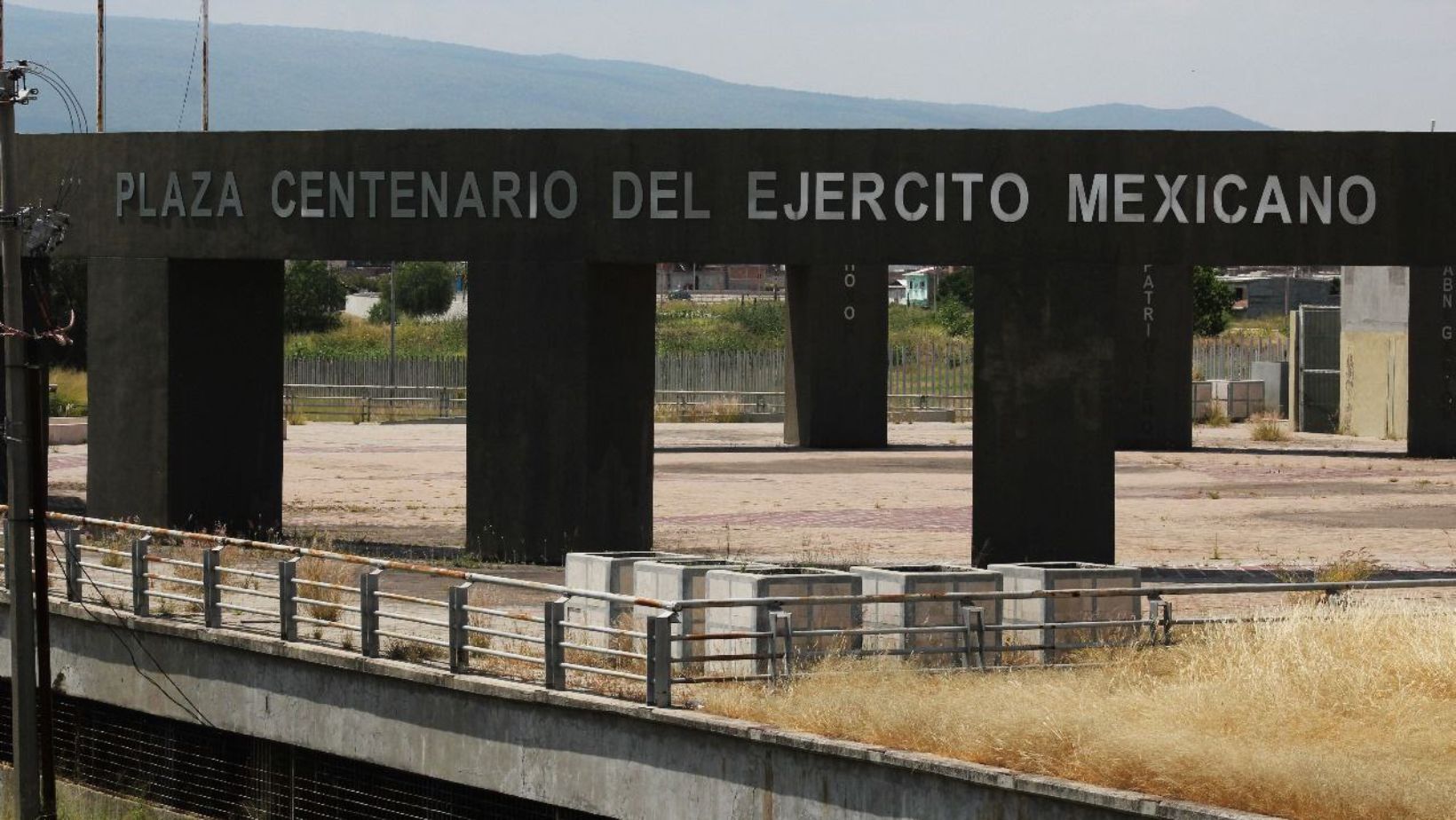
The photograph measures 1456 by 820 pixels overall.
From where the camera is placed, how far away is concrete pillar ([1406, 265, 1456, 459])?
50438 mm

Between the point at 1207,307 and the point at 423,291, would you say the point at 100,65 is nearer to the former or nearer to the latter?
the point at 1207,307

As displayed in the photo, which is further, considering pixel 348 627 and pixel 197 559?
pixel 197 559

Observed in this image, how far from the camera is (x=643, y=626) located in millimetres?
20062

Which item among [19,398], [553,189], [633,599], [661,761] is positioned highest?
[553,189]

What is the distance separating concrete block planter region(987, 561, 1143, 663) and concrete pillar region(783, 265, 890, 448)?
32.0 m

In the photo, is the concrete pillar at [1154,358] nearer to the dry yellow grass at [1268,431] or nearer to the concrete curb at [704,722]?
the dry yellow grass at [1268,431]

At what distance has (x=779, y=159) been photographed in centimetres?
2727

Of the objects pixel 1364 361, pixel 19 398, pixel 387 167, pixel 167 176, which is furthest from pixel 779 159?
pixel 1364 361

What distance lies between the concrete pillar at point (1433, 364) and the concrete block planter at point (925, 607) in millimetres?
33035

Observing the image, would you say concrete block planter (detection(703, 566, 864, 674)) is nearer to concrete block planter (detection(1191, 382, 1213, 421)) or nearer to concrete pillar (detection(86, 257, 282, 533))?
concrete pillar (detection(86, 257, 282, 533))

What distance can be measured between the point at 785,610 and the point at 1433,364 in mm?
35563

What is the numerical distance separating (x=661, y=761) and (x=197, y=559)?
11.2m

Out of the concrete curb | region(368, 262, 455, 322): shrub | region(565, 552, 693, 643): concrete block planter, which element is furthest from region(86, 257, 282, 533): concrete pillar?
region(368, 262, 455, 322): shrub

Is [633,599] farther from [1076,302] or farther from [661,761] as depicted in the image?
[1076,302]
